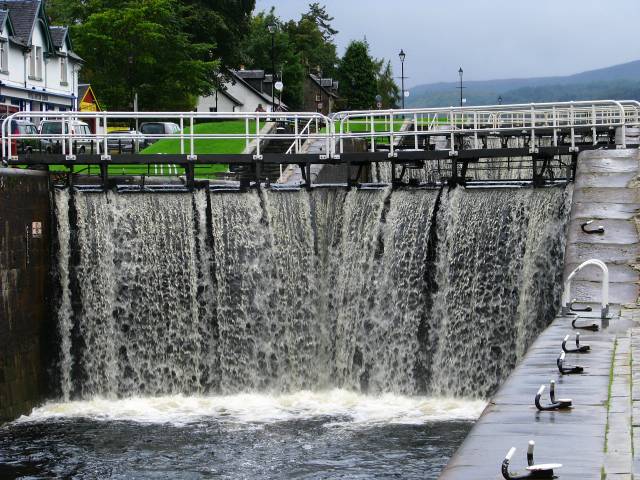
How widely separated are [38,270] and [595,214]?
1051cm

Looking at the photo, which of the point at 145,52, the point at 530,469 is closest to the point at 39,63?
the point at 145,52

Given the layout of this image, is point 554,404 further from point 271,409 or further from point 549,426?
point 271,409

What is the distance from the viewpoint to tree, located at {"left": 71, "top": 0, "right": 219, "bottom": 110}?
52062 millimetres

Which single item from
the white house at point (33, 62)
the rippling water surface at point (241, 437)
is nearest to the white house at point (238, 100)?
the white house at point (33, 62)

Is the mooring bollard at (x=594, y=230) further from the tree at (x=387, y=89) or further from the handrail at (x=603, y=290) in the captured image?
the tree at (x=387, y=89)

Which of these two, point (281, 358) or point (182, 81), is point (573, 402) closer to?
point (281, 358)

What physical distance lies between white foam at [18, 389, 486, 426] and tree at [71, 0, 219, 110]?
3054 centimetres

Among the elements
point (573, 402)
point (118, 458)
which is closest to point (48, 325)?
point (118, 458)

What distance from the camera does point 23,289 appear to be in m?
22.1

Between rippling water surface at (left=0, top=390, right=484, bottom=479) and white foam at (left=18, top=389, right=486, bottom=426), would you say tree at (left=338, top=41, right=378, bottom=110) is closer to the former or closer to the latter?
white foam at (left=18, top=389, right=486, bottom=426)

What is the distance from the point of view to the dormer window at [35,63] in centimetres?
5025

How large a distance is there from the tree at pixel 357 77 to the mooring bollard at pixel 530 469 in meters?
96.3

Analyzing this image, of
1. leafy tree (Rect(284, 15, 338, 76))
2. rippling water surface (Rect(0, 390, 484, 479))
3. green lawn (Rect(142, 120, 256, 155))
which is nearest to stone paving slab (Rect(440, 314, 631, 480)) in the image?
rippling water surface (Rect(0, 390, 484, 479))

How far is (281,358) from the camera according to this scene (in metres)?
23.8
